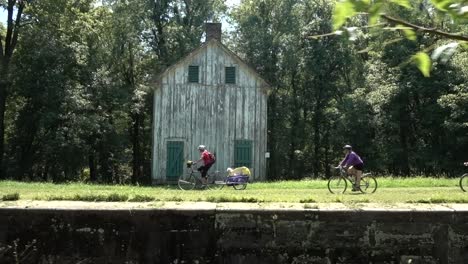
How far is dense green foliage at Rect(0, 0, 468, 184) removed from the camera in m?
29.9

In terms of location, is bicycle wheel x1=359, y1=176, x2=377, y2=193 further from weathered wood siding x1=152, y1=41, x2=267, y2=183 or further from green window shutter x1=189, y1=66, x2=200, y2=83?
green window shutter x1=189, y1=66, x2=200, y2=83

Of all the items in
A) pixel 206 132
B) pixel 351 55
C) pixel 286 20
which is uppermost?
pixel 286 20

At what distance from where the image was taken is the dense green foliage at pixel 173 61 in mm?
29875

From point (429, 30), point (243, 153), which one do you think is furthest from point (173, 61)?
point (429, 30)

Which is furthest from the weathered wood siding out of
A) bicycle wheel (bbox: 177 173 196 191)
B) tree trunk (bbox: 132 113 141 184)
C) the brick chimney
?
tree trunk (bbox: 132 113 141 184)

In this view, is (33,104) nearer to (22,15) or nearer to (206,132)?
(22,15)

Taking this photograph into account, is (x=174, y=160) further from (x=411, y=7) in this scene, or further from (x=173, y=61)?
(x=411, y=7)

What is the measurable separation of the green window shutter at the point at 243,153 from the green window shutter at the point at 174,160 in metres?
2.62

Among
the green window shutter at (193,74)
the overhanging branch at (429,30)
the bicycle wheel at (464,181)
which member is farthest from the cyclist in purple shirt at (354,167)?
the overhanging branch at (429,30)

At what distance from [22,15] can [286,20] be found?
61.2ft

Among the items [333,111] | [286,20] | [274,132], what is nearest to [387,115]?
[333,111]

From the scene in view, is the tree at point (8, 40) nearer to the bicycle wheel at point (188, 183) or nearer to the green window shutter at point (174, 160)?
the green window shutter at point (174, 160)

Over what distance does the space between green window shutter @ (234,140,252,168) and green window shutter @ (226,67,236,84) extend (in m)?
2.99

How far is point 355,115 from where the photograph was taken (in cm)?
3512
